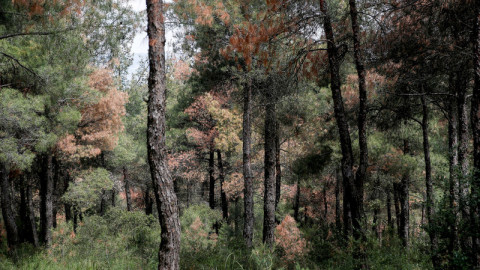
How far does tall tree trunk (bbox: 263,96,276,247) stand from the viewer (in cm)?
926

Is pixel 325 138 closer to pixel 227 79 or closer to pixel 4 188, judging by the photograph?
pixel 227 79

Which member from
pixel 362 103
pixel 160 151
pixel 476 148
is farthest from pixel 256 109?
pixel 476 148

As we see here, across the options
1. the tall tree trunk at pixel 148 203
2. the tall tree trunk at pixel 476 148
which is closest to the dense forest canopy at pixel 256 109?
the tall tree trunk at pixel 476 148

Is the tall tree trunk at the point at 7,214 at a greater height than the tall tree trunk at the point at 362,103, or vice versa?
the tall tree trunk at the point at 362,103

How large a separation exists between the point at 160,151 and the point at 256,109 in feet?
23.3

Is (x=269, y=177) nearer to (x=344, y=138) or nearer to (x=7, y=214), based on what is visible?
(x=344, y=138)

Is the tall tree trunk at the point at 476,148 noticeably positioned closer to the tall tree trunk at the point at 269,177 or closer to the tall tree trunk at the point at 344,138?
the tall tree trunk at the point at 344,138

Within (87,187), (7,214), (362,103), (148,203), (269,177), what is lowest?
(148,203)

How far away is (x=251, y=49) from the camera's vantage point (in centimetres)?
505

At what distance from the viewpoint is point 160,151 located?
4.06 meters

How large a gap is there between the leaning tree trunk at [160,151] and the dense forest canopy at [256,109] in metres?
0.02

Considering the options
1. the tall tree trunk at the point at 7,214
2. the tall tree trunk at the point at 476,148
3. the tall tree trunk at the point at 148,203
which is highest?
the tall tree trunk at the point at 476,148

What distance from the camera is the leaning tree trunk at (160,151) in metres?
3.99

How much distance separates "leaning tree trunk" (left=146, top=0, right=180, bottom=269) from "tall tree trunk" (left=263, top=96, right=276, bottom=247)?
5421 mm
